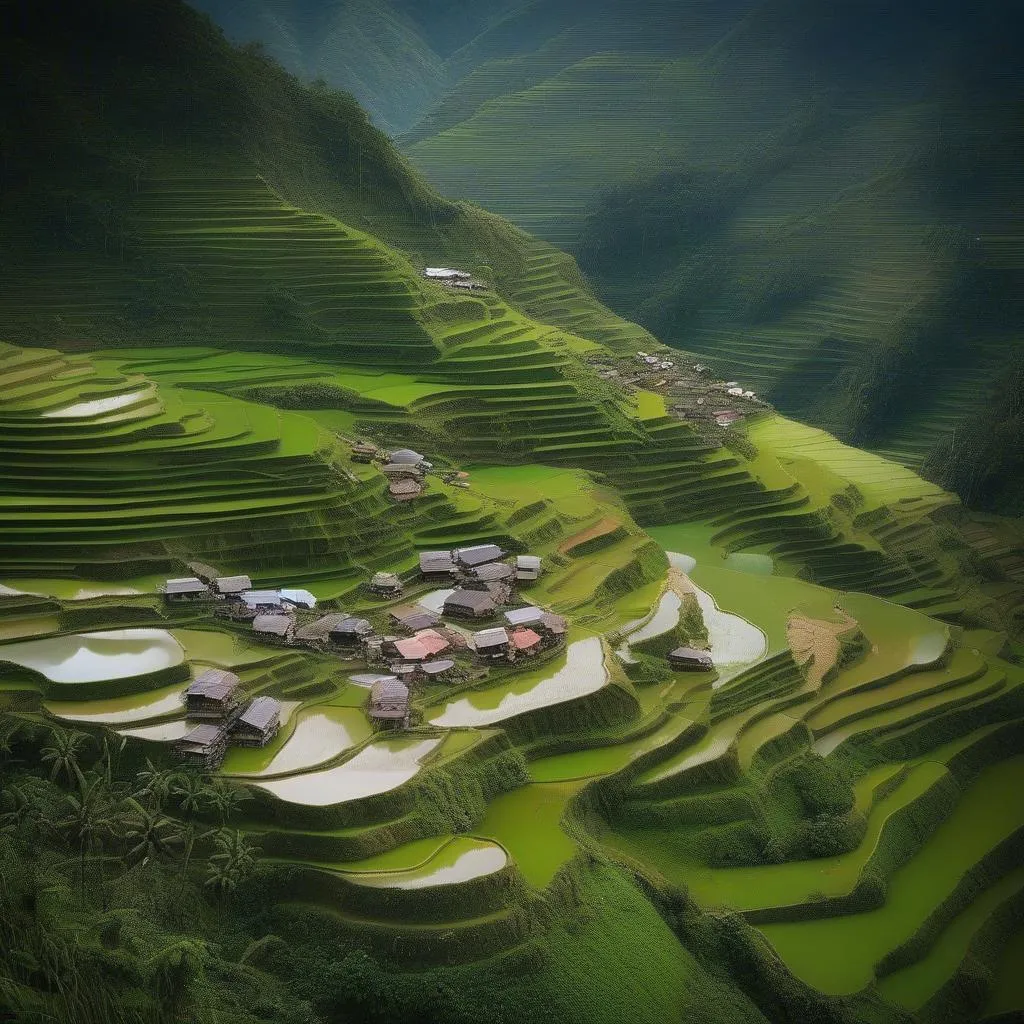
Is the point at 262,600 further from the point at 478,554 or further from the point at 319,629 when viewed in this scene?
the point at 478,554

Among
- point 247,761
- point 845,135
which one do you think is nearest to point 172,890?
point 247,761

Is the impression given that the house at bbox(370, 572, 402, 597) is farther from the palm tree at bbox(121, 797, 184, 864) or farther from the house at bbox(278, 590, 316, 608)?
the palm tree at bbox(121, 797, 184, 864)

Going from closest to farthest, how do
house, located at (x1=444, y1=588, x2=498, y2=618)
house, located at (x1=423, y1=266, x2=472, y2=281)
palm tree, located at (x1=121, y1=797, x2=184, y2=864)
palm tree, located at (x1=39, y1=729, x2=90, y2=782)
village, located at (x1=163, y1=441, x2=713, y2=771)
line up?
palm tree, located at (x1=121, y1=797, x2=184, y2=864)
palm tree, located at (x1=39, y1=729, x2=90, y2=782)
village, located at (x1=163, y1=441, x2=713, y2=771)
house, located at (x1=444, y1=588, x2=498, y2=618)
house, located at (x1=423, y1=266, x2=472, y2=281)

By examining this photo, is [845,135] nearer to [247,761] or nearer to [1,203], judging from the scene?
[1,203]

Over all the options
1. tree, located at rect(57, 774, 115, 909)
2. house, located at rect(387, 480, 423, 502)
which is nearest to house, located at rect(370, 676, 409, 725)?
tree, located at rect(57, 774, 115, 909)

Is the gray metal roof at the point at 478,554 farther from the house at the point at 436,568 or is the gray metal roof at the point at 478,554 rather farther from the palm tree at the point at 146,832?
the palm tree at the point at 146,832

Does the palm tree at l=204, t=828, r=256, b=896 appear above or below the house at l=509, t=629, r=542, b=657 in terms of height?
below

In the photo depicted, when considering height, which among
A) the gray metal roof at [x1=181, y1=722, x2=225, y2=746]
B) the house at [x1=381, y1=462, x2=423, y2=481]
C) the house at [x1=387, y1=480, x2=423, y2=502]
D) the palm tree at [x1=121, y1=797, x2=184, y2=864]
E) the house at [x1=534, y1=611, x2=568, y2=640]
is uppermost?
the house at [x1=381, y1=462, x2=423, y2=481]
